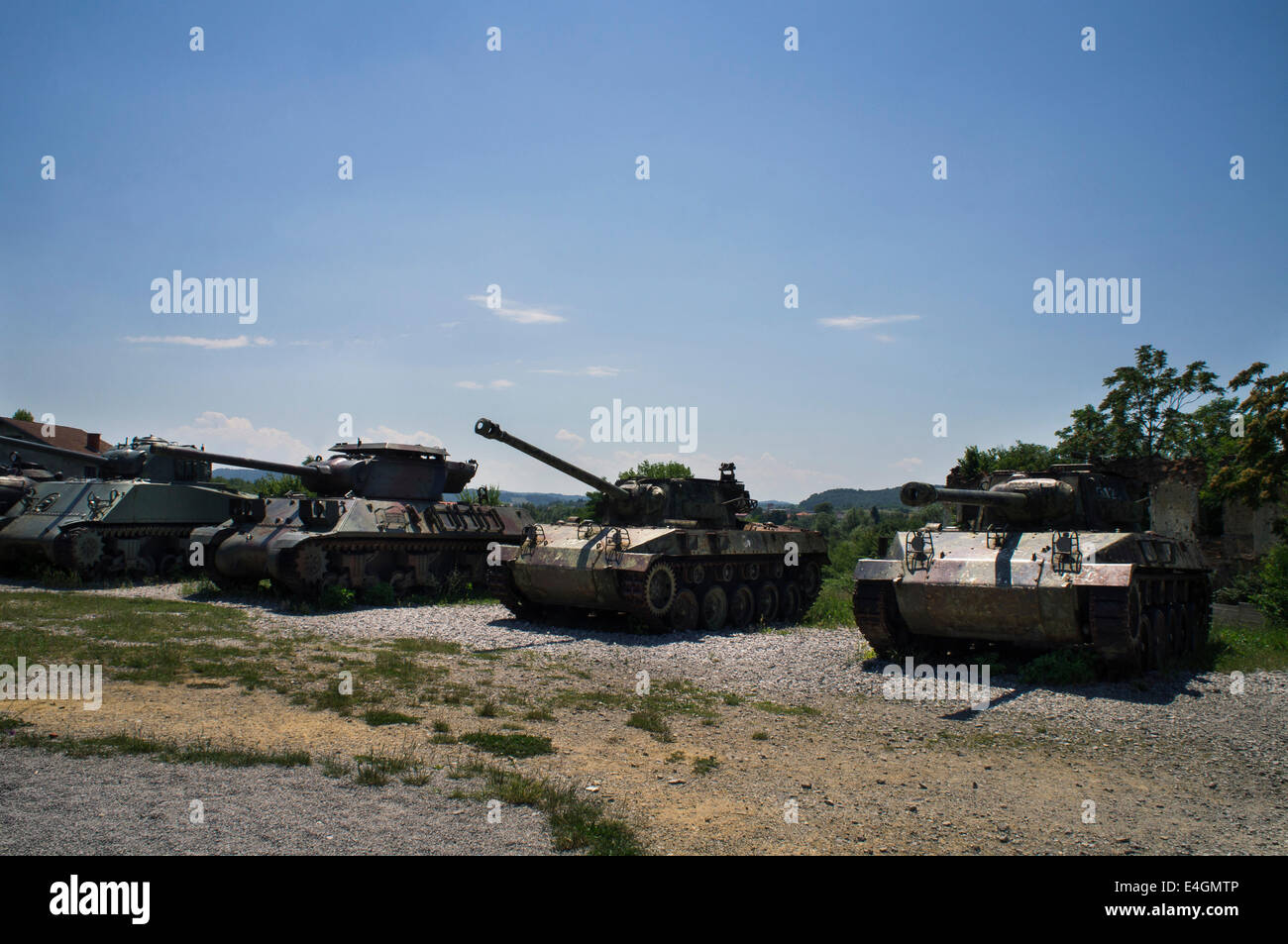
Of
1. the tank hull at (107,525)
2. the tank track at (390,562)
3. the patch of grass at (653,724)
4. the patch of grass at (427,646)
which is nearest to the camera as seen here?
the patch of grass at (653,724)

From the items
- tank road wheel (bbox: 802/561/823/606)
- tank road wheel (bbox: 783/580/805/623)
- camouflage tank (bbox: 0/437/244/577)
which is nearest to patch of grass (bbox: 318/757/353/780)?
tank road wheel (bbox: 783/580/805/623)

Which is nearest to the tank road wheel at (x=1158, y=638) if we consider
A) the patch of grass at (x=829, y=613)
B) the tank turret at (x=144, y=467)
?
the patch of grass at (x=829, y=613)

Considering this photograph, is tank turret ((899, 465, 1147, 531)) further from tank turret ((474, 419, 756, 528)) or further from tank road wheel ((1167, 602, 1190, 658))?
tank turret ((474, 419, 756, 528))

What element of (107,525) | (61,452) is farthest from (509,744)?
(61,452)

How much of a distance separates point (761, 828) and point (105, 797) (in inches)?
164

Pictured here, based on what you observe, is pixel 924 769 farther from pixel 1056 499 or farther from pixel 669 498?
pixel 669 498

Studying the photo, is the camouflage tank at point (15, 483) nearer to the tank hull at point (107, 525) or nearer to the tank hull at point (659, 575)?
the tank hull at point (107, 525)

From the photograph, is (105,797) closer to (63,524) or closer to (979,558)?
(979,558)

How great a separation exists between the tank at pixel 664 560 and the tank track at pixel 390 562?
1766 mm

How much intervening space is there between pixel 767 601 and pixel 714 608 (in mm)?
1871

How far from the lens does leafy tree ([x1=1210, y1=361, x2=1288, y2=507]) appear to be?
76.3 feet

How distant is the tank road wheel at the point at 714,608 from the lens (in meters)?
16.7
